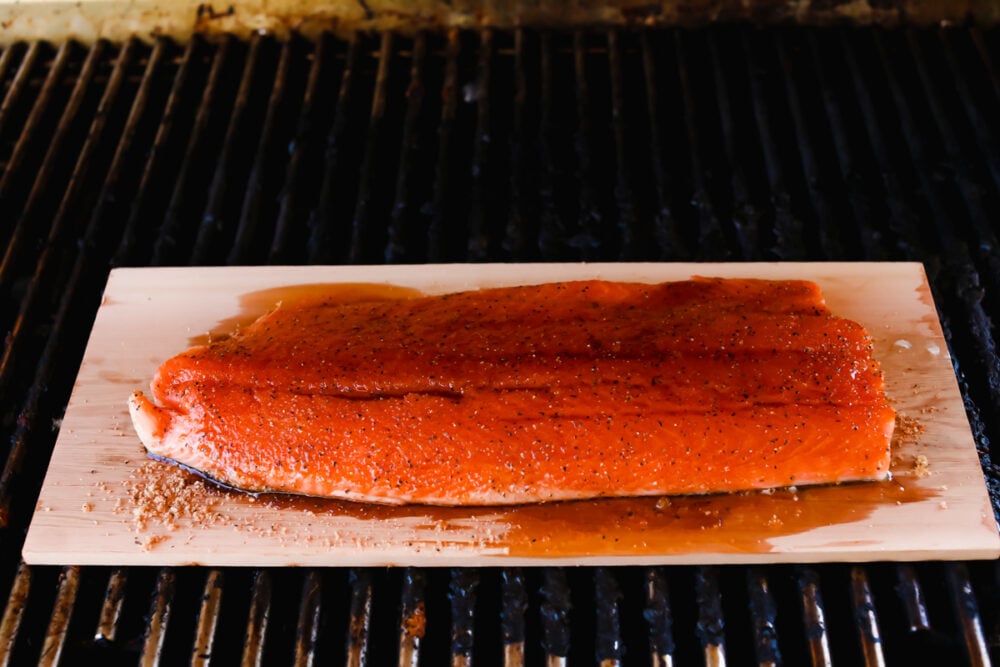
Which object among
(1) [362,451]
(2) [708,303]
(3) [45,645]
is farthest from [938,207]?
(3) [45,645]

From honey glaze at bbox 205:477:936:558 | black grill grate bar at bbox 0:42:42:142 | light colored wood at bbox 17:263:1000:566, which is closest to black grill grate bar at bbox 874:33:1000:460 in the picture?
light colored wood at bbox 17:263:1000:566

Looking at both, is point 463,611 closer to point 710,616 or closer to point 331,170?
point 710,616

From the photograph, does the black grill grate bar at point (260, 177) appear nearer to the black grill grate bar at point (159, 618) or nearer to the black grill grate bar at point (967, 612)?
the black grill grate bar at point (159, 618)

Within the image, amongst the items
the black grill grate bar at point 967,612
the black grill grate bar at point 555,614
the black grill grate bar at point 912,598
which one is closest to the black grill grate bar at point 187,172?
the black grill grate bar at point 555,614

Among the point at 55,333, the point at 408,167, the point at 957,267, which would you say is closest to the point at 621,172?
the point at 408,167

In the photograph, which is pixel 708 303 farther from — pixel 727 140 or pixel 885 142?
pixel 885 142

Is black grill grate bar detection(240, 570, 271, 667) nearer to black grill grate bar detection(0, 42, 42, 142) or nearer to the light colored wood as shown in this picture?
the light colored wood
